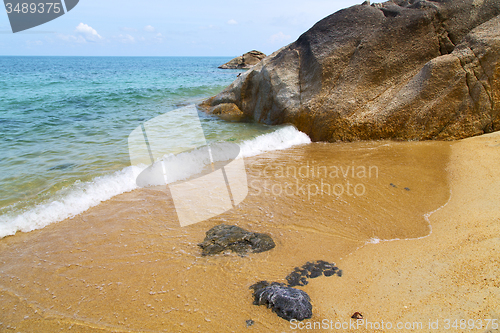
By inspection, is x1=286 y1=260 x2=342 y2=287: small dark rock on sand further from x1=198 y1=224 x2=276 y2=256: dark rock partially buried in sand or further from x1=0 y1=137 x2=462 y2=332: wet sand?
x1=198 y1=224 x2=276 y2=256: dark rock partially buried in sand

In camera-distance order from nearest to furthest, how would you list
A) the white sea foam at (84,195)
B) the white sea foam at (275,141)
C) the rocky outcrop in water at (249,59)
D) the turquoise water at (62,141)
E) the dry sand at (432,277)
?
1. the dry sand at (432,277)
2. the white sea foam at (84,195)
3. the turquoise water at (62,141)
4. the white sea foam at (275,141)
5. the rocky outcrop in water at (249,59)

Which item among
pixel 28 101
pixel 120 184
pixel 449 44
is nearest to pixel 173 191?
pixel 120 184

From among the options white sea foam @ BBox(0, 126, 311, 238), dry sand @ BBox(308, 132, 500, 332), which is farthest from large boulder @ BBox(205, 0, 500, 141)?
dry sand @ BBox(308, 132, 500, 332)

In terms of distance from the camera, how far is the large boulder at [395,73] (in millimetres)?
6359

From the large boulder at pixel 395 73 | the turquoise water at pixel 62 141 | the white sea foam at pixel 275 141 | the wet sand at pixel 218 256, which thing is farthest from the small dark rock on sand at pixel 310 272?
the large boulder at pixel 395 73

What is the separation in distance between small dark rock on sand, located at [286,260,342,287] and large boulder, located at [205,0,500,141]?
4.87m

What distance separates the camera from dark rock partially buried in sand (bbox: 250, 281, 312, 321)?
231 centimetres

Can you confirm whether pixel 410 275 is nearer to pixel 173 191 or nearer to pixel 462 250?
pixel 462 250

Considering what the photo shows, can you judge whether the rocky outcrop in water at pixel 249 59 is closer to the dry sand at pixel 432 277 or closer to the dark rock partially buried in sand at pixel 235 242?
the dark rock partially buried in sand at pixel 235 242

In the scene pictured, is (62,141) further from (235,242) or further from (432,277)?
(432,277)

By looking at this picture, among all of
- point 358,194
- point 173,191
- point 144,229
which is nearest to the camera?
point 144,229

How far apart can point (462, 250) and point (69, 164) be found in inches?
257

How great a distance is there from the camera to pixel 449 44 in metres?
7.35

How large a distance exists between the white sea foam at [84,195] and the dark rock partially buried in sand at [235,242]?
219 cm
